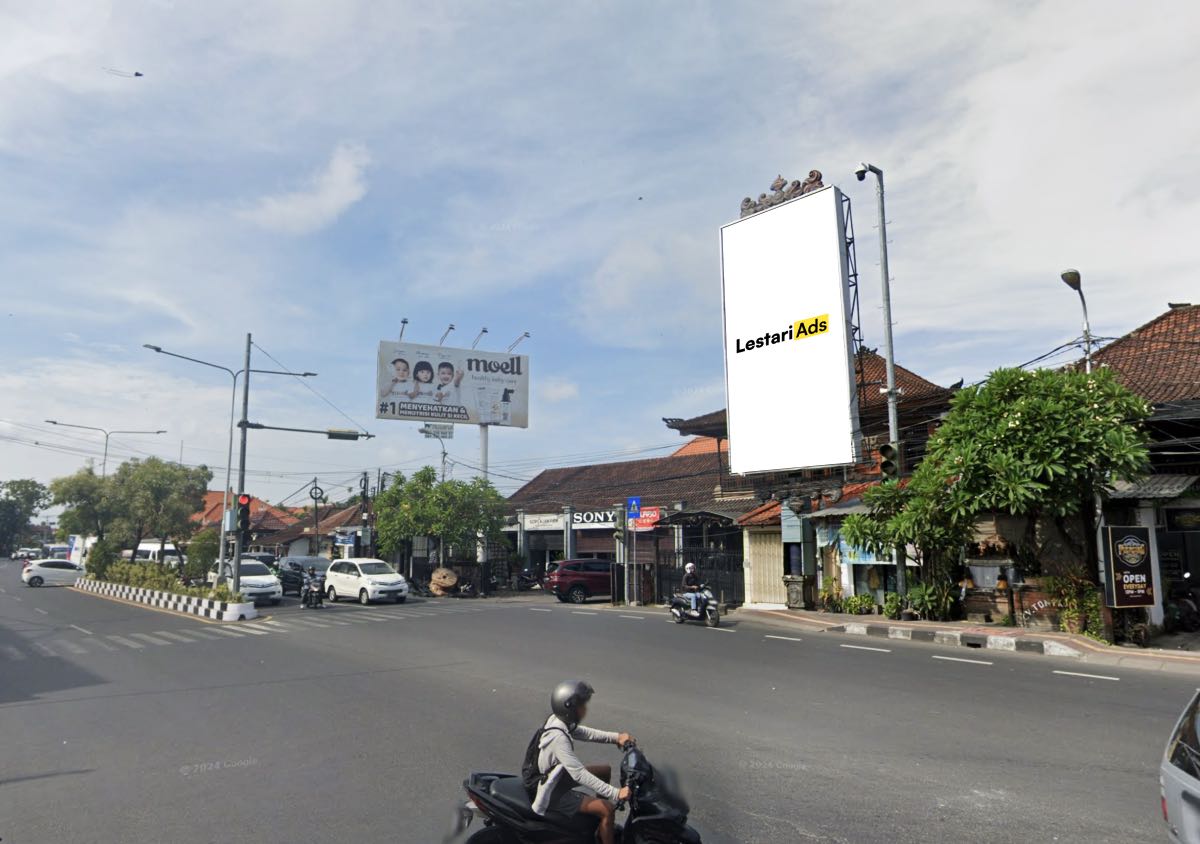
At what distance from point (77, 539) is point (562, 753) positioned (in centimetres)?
6913

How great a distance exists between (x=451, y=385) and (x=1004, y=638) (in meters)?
34.6

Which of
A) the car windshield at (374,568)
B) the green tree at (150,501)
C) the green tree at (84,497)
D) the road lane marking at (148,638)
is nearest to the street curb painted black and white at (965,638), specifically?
the road lane marking at (148,638)

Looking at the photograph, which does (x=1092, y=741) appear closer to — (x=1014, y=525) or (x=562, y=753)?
(x=562, y=753)

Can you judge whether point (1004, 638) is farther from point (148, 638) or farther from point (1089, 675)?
point (148, 638)

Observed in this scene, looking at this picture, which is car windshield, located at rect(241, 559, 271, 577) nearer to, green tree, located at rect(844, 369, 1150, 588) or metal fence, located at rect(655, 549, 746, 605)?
metal fence, located at rect(655, 549, 746, 605)

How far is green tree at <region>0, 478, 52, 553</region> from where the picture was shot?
9094 cm

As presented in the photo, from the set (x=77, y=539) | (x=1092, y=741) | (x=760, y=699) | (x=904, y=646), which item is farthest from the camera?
(x=77, y=539)

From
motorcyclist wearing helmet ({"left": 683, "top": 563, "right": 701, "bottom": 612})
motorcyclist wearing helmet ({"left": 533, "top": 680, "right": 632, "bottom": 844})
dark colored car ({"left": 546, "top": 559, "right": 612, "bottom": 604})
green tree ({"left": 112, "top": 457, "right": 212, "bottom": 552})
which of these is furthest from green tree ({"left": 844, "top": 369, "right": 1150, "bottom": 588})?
green tree ({"left": 112, "top": 457, "right": 212, "bottom": 552})

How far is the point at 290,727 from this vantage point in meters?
8.00

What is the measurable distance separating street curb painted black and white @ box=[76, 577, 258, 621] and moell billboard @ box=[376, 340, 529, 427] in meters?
16.6

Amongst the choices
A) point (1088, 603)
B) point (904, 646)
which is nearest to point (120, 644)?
point (904, 646)

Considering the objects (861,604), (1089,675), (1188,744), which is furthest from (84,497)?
(1188,744)

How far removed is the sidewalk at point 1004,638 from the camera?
12421 millimetres

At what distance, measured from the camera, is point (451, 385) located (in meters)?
44.8
